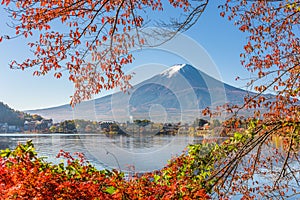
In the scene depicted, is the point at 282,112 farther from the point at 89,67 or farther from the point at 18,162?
the point at 18,162

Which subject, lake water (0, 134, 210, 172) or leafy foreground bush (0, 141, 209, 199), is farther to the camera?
lake water (0, 134, 210, 172)

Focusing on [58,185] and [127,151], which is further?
[127,151]

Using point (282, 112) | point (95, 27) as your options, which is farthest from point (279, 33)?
point (95, 27)

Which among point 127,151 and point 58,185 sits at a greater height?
point 58,185

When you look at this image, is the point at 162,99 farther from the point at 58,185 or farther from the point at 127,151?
the point at 58,185

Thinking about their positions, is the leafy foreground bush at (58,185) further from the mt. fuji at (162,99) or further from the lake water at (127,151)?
the mt. fuji at (162,99)

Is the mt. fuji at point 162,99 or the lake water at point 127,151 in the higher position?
the mt. fuji at point 162,99

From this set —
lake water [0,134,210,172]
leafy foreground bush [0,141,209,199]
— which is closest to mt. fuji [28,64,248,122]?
lake water [0,134,210,172]

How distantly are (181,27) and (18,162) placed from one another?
2306 millimetres

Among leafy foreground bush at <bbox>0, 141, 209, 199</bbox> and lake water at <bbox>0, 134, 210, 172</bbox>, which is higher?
leafy foreground bush at <bbox>0, 141, 209, 199</bbox>

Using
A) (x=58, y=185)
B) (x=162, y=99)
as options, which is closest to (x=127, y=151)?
(x=162, y=99)

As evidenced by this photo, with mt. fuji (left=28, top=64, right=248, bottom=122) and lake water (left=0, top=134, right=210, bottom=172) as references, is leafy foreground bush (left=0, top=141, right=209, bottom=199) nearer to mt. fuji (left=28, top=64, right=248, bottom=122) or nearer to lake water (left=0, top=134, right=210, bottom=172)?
lake water (left=0, top=134, right=210, bottom=172)

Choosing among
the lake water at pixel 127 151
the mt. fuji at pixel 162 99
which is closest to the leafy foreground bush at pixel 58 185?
the lake water at pixel 127 151

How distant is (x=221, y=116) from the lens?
4.24 metres
